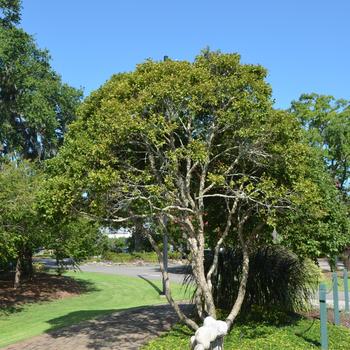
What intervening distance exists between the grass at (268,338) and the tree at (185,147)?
1.82 feet

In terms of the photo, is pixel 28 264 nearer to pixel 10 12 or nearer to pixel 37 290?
pixel 37 290

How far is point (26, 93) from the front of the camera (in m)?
26.4

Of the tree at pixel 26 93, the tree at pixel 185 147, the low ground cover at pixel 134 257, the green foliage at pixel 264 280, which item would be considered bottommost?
the green foliage at pixel 264 280

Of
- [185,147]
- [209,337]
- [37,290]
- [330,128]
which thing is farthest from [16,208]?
[330,128]

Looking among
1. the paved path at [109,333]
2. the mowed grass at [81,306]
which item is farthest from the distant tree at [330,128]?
the paved path at [109,333]

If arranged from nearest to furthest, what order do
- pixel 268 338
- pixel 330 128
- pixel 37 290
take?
1. pixel 268 338
2. pixel 37 290
3. pixel 330 128

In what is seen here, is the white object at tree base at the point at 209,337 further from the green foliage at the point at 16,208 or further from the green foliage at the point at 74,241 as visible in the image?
the green foliage at the point at 74,241

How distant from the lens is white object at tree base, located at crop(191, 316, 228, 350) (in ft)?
24.2

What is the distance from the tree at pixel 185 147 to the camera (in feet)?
31.5

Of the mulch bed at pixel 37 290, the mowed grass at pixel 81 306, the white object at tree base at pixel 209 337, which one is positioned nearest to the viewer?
the white object at tree base at pixel 209 337

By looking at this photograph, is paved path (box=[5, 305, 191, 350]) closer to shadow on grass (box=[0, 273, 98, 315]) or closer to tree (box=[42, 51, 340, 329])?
tree (box=[42, 51, 340, 329])

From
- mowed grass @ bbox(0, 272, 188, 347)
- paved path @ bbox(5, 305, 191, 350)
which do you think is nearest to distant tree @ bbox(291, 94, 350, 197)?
mowed grass @ bbox(0, 272, 188, 347)

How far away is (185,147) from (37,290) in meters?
15.5

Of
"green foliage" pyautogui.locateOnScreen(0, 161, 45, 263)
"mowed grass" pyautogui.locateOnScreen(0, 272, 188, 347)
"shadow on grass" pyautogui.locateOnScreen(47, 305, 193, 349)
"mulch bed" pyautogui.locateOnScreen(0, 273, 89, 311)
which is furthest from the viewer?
"mulch bed" pyautogui.locateOnScreen(0, 273, 89, 311)
